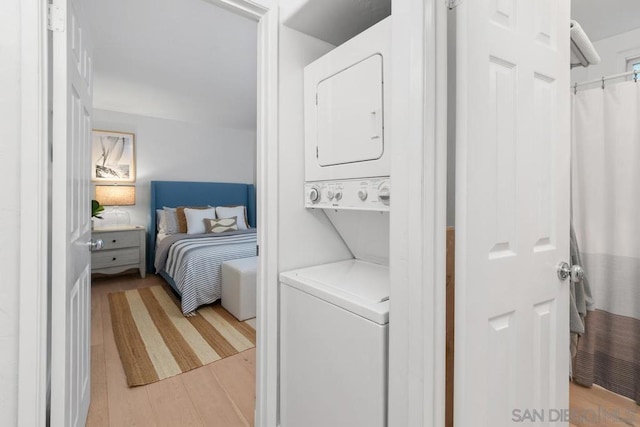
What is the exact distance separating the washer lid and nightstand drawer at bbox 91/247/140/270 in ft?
11.8

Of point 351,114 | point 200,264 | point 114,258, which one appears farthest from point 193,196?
point 351,114

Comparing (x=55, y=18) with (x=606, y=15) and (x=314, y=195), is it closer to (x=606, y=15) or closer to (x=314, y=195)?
(x=314, y=195)

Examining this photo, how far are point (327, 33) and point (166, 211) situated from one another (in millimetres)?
3669

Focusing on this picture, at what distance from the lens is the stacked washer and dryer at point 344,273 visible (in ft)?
3.42

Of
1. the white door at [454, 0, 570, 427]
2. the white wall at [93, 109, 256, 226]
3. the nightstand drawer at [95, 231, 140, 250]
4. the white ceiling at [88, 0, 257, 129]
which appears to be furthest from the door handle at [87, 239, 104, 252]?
the white wall at [93, 109, 256, 226]

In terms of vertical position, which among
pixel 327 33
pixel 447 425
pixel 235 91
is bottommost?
pixel 447 425

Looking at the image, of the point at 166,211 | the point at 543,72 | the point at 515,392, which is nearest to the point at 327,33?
the point at 543,72

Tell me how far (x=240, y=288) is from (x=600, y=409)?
8.32ft

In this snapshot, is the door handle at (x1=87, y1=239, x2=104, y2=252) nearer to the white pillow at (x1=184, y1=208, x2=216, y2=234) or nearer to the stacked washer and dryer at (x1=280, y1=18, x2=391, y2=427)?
the stacked washer and dryer at (x1=280, y1=18, x2=391, y2=427)

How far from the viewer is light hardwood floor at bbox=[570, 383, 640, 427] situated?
1.60 m

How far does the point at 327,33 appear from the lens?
1584mm

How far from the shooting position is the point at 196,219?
14.3 ft

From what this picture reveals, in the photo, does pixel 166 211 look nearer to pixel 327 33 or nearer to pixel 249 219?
pixel 249 219

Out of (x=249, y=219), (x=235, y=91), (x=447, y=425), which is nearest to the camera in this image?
(x=447, y=425)
